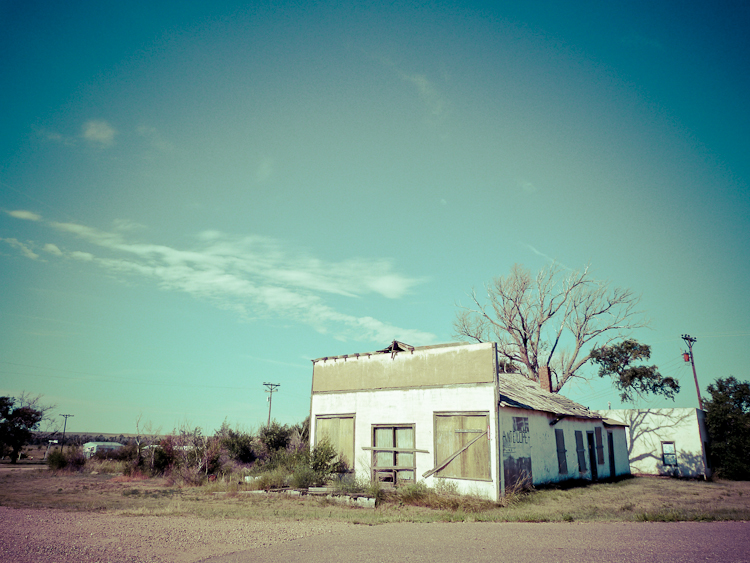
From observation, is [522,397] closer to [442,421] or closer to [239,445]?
[442,421]

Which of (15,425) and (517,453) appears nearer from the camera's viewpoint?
(517,453)

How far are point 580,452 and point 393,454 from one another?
8.87 m

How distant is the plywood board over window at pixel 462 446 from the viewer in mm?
13141

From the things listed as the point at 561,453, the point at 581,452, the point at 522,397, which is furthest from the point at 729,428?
the point at 522,397

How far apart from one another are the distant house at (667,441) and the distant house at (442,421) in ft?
27.2

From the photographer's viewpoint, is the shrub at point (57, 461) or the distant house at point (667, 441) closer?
the distant house at point (667, 441)

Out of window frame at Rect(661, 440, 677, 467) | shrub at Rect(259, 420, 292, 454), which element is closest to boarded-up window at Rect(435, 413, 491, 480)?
shrub at Rect(259, 420, 292, 454)

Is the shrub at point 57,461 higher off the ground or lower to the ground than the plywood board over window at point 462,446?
Result: lower

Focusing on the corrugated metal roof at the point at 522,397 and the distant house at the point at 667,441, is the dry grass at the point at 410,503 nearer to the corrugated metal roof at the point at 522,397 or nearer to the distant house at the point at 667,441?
the corrugated metal roof at the point at 522,397

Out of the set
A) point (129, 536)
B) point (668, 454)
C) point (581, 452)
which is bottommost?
point (129, 536)

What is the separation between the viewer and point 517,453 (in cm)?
1380

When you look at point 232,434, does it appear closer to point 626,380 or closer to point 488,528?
point 488,528

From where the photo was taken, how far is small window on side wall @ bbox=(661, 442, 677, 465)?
2372 cm

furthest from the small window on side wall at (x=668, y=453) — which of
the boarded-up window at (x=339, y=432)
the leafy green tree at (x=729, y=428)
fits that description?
the boarded-up window at (x=339, y=432)
